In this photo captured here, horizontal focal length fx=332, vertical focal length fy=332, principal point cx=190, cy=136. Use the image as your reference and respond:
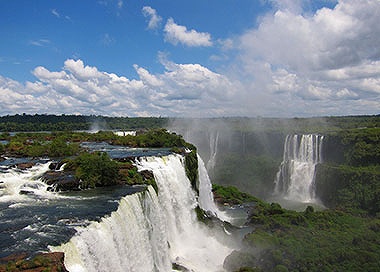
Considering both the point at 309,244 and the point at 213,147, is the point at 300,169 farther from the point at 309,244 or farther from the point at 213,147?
the point at 309,244

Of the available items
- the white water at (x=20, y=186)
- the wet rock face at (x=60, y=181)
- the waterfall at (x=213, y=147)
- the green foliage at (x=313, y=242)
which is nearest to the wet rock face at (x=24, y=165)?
the white water at (x=20, y=186)

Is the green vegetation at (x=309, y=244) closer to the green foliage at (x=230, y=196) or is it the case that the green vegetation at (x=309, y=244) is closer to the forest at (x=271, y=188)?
the forest at (x=271, y=188)

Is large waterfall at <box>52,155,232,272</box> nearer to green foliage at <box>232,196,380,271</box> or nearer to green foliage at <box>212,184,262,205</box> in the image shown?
green foliage at <box>232,196,380,271</box>

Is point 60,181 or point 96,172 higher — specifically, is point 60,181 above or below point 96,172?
below

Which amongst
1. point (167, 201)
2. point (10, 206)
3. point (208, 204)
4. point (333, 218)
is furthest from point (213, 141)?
point (10, 206)

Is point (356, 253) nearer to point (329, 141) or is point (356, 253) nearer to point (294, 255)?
point (294, 255)

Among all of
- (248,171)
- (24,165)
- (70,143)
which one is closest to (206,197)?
(70,143)

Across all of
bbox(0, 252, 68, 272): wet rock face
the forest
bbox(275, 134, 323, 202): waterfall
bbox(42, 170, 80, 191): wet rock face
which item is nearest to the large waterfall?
bbox(0, 252, 68, 272): wet rock face
